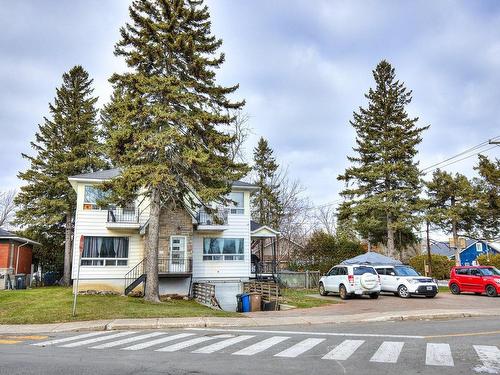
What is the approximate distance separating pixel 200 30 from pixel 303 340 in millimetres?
16953

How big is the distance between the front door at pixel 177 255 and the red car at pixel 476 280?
668 inches

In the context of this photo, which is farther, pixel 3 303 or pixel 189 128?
pixel 189 128

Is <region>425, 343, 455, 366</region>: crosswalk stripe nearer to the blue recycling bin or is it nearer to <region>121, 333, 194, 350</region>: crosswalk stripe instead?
<region>121, 333, 194, 350</region>: crosswalk stripe

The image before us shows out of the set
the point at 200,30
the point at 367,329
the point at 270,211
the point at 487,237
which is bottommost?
the point at 367,329

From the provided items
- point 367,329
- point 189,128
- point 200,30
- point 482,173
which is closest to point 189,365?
point 367,329

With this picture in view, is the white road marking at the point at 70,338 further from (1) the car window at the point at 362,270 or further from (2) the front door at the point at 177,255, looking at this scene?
(1) the car window at the point at 362,270

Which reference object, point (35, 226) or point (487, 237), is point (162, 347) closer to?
point (35, 226)

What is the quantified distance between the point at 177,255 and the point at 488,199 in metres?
26.7

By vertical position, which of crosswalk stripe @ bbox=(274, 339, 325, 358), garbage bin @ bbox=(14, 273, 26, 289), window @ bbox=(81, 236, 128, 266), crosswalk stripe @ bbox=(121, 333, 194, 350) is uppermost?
window @ bbox=(81, 236, 128, 266)

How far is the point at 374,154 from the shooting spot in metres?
38.9

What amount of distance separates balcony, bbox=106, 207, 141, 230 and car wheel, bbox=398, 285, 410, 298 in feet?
52.1

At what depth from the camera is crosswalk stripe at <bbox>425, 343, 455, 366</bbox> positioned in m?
7.70

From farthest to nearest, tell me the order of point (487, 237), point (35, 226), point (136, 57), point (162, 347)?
point (487, 237)
point (35, 226)
point (136, 57)
point (162, 347)

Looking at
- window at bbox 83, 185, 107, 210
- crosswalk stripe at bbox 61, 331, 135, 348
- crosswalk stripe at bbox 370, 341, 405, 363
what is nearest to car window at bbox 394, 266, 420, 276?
crosswalk stripe at bbox 370, 341, 405, 363
